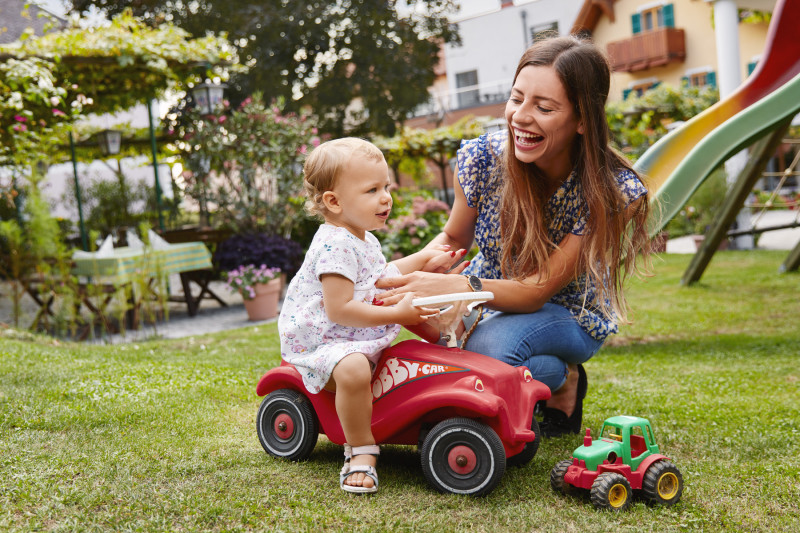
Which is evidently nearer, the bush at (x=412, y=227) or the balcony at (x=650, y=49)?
the bush at (x=412, y=227)

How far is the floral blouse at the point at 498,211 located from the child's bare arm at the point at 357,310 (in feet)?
2.36

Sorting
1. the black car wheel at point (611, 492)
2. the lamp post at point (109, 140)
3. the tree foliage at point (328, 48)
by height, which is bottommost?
the black car wheel at point (611, 492)

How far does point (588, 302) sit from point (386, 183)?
1.00 m

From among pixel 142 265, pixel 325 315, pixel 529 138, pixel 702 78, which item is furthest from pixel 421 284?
pixel 702 78

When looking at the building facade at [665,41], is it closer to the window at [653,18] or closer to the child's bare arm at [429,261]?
the window at [653,18]

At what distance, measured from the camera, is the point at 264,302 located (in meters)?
7.67

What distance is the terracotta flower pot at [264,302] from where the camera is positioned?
7602 mm

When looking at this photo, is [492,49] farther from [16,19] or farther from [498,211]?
[498,211]

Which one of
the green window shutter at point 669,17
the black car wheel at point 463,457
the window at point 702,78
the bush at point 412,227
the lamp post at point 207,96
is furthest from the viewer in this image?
the green window shutter at point 669,17

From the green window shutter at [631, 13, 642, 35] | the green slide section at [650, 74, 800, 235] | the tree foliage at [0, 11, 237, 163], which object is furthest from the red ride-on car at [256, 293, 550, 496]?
the green window shutter at [631, 13, 642, 35]

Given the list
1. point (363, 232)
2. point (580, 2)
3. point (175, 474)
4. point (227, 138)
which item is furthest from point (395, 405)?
point (580, 2)

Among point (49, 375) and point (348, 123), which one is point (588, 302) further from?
point (348, 123)

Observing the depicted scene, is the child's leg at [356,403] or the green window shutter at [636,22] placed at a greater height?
the green window shutter at [636,22]

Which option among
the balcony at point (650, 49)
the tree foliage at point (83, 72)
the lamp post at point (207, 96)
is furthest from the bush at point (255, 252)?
the balcony at point (650, 49)
